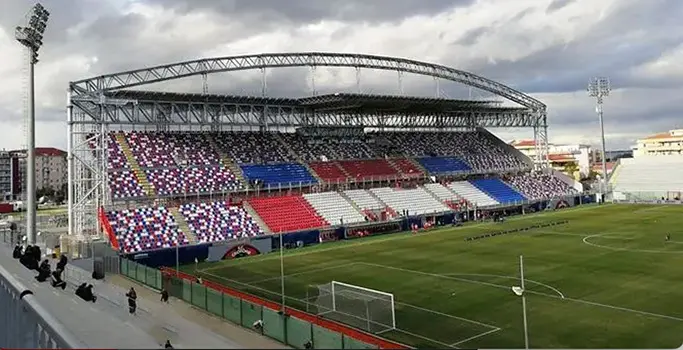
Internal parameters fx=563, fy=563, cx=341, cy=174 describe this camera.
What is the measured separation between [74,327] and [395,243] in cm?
4025

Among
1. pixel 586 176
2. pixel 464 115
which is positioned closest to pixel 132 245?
pixel 464 115

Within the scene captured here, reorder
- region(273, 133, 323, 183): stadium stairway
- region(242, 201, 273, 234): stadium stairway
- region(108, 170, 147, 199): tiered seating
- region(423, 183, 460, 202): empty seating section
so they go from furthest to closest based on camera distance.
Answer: region(423, 183, 460, 202): empty seating section, region(273, 133, 323, 183): stadium stairway, region(242, 201, 273, 234): stadium stairway, region(108, 170, 147, 199): tiered seating

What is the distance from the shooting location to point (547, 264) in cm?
3591

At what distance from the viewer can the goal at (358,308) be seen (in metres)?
24.0

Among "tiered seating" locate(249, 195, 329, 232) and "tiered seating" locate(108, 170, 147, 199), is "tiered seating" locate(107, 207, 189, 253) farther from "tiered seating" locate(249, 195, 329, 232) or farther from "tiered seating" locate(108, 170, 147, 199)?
"tiered seating" locate(249, 195, 329, 232)

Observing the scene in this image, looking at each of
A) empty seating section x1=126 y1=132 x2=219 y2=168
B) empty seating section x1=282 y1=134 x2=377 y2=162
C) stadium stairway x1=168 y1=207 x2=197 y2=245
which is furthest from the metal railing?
empty seating section x1=282 y1=134 x2=377 y2=162

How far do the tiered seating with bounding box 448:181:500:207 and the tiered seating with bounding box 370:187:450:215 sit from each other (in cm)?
544

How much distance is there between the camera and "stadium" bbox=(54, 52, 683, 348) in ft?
79.5

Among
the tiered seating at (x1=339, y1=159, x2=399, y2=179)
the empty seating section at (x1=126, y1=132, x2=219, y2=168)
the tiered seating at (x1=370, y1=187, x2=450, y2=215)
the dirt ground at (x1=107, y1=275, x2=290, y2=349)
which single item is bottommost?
the dirt ground at (x1=107, y1=275, x2=290, y2=349)

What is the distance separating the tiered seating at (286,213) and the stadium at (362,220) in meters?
0.23

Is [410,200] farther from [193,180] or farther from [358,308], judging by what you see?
[358,308]

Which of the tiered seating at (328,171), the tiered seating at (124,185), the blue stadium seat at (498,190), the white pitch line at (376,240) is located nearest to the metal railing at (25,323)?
the white pitch line at (376,240)

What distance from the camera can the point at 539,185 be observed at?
269ft

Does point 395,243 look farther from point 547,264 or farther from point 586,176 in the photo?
point 586,176
